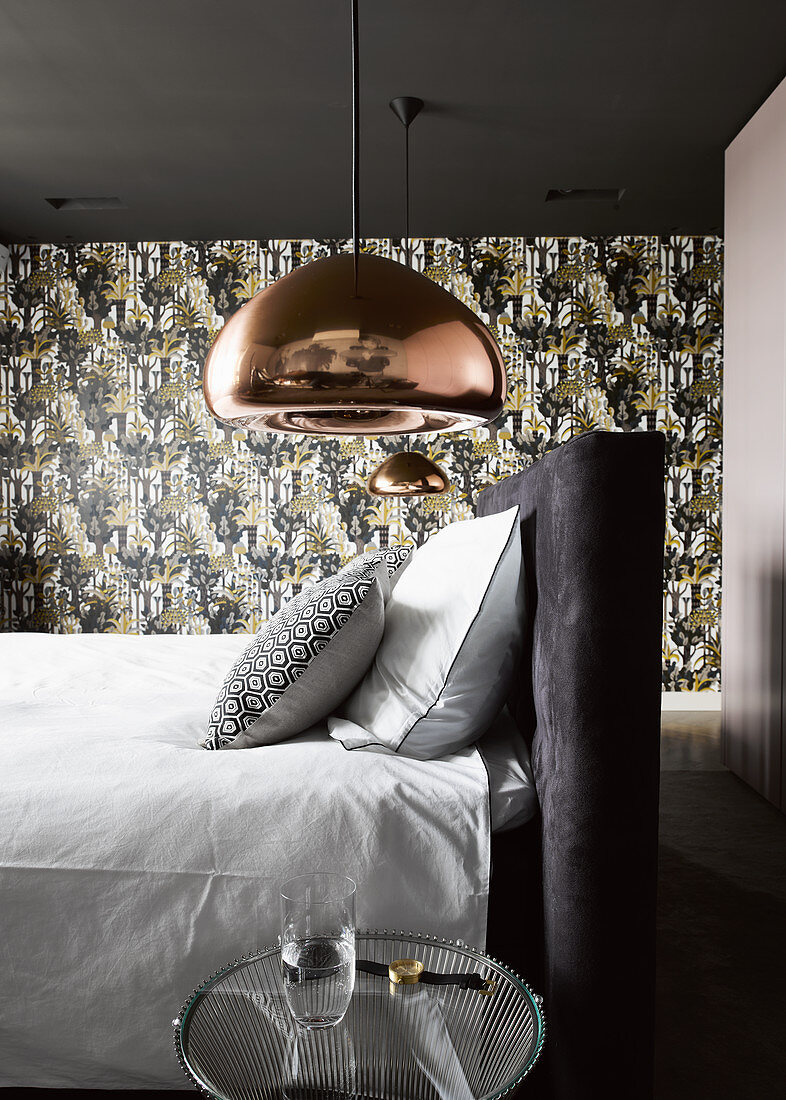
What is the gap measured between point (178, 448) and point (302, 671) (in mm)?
4065

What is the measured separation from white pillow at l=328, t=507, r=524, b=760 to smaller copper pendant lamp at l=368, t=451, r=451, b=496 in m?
2.42

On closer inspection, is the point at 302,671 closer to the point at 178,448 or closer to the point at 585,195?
the point at 585,195

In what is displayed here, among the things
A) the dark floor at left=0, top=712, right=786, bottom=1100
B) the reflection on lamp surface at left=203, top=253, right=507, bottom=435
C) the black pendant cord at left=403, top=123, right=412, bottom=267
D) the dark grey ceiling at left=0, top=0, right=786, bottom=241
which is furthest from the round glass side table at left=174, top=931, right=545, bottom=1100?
the black pendant cord at left=403, top=123, right=412, bottom=267

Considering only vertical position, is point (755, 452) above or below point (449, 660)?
above

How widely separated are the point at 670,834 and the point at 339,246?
4.03 meters

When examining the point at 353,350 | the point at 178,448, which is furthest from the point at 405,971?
the point at 178,448

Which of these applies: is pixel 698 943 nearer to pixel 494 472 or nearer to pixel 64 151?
pixel 494 472

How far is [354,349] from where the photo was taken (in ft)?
2.53

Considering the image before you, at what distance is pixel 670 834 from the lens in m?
2.95

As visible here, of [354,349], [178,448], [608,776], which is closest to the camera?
[354,349]

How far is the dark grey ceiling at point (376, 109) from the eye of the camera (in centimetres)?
304

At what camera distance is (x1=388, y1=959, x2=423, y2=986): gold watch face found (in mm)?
1128

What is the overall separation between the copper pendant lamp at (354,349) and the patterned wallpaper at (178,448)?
4599 millimetres

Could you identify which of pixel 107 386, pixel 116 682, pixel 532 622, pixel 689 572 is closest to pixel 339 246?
pixel 107 386
